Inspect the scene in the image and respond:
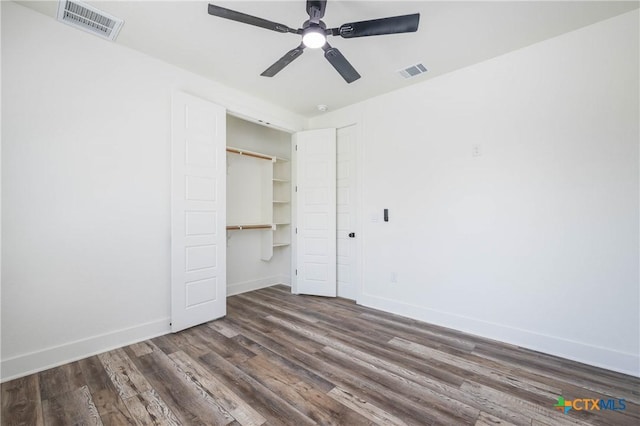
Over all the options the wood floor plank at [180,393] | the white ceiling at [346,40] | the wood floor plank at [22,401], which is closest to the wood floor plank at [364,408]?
the wood floor plank at [180,393]

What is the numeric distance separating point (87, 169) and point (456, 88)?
12.4 ft

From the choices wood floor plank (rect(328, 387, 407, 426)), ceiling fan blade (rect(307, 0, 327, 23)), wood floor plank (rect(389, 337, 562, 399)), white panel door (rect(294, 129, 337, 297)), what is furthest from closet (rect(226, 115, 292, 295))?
wood floor plank (rect(328, 387, 407, 426))

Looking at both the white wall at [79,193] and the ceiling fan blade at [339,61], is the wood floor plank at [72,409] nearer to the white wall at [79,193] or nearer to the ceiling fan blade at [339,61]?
the white wall at [79,193]

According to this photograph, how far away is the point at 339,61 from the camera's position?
220cm

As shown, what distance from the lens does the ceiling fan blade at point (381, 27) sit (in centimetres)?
179

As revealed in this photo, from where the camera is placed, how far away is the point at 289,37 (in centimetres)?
250

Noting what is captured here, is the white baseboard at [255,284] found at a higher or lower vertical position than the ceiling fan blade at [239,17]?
lower

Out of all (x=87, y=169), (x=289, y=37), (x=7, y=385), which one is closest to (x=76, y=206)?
(x=87, y=169)

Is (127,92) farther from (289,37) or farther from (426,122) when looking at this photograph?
(426,122)

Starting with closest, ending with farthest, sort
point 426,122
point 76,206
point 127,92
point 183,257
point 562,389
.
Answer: point 562,389 → point 76,206 → point 127,92 → point 183,257 → point 426,122

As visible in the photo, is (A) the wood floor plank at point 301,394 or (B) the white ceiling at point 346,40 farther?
(B) the white ceiling at point 346,40

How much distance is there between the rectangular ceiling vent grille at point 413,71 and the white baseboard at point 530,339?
2739 mm

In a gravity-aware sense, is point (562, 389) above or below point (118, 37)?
below

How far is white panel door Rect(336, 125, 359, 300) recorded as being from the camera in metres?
4.07
